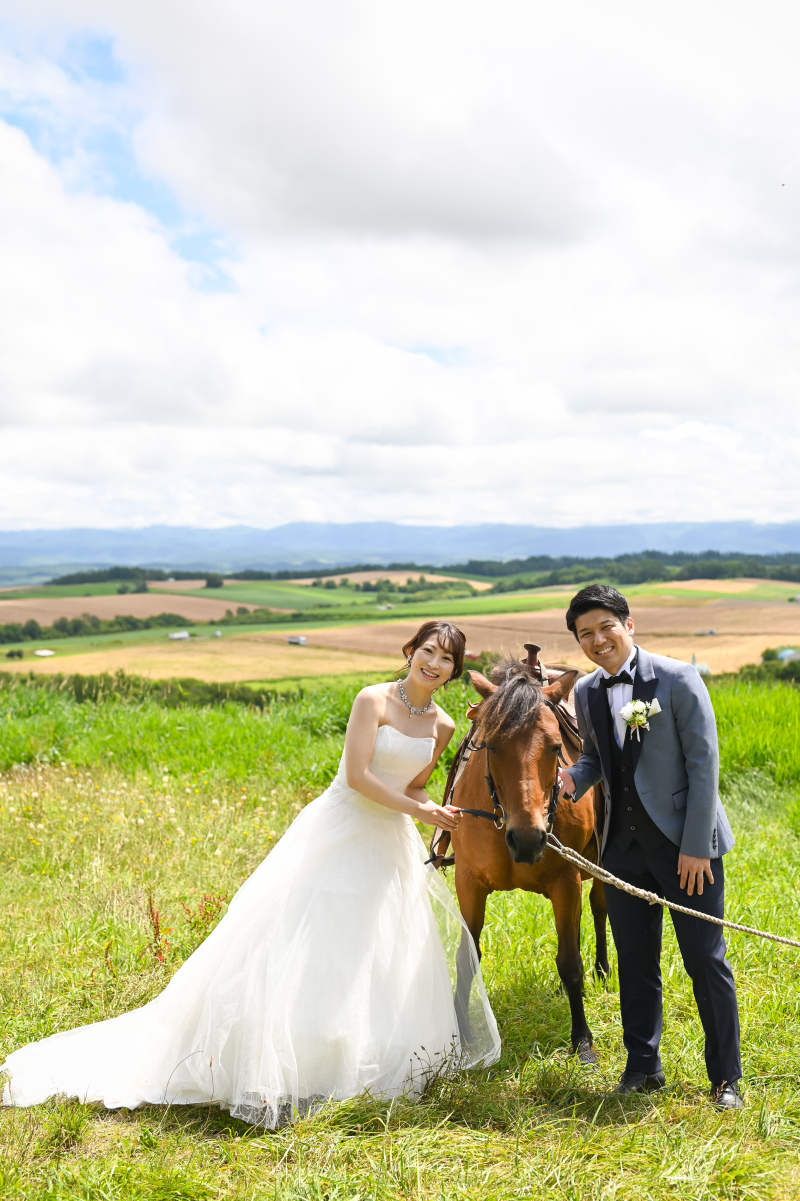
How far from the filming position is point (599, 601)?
3.62 metres

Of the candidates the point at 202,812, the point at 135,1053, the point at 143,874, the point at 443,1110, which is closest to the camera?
the point at 443,1110

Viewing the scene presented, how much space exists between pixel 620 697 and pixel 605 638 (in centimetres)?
35

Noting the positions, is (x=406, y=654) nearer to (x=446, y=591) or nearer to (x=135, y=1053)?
(x=135, y=1053)

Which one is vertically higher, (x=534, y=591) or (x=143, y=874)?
(x=534, y=591)

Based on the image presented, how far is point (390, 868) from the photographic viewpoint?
4199 mm

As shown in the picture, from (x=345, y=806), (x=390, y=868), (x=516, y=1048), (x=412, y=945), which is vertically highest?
(x=345, y=806)

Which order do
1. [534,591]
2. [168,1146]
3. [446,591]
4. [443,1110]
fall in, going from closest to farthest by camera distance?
[168,1146], [443,1110], [534,591], [446,591]

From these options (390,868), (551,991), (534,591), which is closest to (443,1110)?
(390,868)

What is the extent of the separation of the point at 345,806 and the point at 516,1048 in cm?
179

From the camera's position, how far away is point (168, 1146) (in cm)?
335

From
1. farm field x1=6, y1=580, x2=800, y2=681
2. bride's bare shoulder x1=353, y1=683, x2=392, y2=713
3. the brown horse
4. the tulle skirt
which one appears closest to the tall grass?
farm field x1=6, y1=580, x2=800, y2=681

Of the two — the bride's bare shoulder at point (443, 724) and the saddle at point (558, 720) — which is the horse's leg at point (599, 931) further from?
the bride's bare shoulder at point (443, 724)

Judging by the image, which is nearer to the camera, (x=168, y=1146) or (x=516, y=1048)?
(x=168, y=1146)

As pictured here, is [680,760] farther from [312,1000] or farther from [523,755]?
[312,1000]
